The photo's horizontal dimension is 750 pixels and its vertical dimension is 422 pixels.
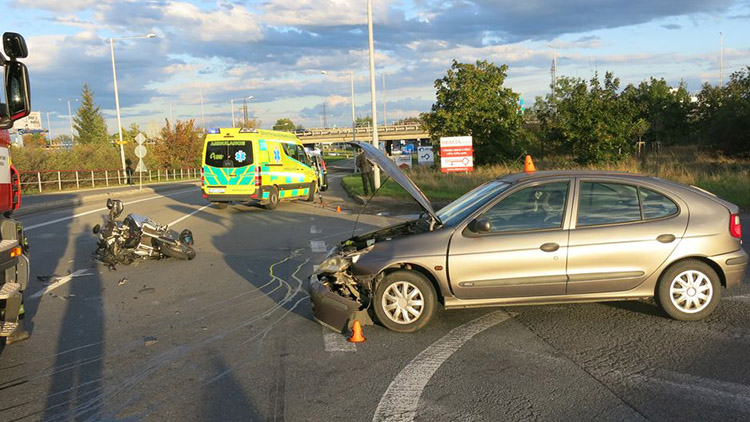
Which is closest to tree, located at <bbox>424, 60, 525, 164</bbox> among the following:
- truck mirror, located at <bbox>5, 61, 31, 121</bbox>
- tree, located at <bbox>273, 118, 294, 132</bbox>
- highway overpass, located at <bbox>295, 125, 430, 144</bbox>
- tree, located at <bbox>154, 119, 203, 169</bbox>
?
truck mirror, located at <bbox>5, 61, 31, 121</bbox>

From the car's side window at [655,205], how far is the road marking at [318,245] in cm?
607

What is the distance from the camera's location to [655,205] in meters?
5.65

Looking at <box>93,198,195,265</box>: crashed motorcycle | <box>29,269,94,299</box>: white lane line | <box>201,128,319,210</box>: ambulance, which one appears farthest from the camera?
<box>201,128,319,210</box>: ambulance

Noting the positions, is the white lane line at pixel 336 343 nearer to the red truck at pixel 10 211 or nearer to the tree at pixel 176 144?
the red truck at pixel 10 211

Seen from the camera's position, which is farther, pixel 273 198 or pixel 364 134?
pixel 364 134

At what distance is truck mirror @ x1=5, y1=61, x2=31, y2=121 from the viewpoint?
5.05 metres

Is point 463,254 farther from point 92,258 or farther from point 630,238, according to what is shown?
point 92,258

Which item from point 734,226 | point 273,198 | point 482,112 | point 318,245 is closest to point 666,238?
point 734,226

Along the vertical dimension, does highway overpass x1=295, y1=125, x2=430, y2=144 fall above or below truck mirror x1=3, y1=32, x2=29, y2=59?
above

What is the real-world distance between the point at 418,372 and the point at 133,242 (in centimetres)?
658

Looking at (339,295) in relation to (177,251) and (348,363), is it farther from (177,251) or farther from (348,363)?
(177,251)

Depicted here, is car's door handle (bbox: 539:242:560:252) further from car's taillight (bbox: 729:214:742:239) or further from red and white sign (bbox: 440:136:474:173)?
red and white sign (bbox: 440:136:474:173)

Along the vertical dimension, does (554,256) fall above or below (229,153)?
below

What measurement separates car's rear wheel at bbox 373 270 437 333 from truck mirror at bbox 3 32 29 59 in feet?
12.3
